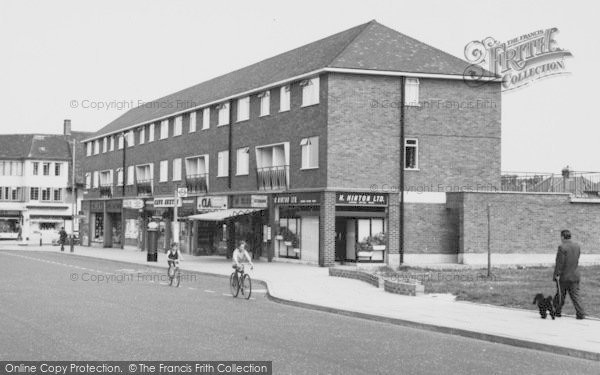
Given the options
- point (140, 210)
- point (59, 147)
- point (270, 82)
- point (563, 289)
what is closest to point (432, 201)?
point (270, 82)

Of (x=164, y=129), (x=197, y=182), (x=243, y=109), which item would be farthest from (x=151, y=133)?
(x=243, y=109)

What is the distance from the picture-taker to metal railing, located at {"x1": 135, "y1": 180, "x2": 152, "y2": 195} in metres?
55.1

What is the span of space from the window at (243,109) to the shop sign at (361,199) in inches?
385

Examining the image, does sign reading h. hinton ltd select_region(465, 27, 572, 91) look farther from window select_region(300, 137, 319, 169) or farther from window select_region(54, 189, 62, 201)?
window select_region(54, 189, 62, 201)

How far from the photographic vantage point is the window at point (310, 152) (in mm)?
35031

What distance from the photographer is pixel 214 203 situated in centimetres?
4356

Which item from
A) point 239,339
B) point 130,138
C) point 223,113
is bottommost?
point 239,339

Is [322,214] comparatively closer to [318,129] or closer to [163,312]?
[318,129]

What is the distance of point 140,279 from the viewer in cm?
2700

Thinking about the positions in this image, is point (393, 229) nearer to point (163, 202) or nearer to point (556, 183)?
point (556, 183)

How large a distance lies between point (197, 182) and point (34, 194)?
47412 millimetres

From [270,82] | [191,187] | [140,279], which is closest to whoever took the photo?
[140,279]

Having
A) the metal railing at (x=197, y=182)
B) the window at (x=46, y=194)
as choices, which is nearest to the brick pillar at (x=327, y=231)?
the metal railing at (x=197, y=182)

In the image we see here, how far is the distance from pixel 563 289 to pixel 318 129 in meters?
21.2
